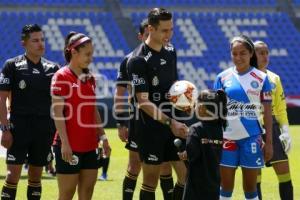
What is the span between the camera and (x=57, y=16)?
30188 millimetres

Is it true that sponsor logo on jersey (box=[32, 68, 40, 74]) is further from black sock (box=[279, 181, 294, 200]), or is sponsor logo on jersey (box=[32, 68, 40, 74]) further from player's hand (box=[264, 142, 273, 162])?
black sock (box=[279, 181, 294, 200])

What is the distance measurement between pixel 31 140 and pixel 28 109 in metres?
0.35

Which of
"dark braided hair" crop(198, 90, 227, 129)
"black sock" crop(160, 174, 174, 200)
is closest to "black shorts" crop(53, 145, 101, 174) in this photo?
"dark braided hair" crop(198, 90, 227, 129)

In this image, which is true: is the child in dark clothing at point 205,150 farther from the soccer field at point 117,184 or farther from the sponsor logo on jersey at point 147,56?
the soccer field at point 117,184

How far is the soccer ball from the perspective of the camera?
7535 mm

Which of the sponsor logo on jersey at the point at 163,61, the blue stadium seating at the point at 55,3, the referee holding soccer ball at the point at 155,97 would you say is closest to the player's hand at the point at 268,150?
the referee holding soccer ball at the point at 155,97

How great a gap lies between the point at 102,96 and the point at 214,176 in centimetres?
1974

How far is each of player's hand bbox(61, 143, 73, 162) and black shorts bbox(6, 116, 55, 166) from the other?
1.68m

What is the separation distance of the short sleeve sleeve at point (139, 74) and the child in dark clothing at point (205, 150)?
80 cm

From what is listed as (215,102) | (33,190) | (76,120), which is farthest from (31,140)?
(215,102)

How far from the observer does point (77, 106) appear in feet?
22.9

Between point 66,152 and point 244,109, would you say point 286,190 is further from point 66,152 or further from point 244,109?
point 66,152

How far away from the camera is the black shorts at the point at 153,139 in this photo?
775 cm

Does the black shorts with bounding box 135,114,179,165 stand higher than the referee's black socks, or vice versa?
the black shorts with bounding box 135,114,179,165
